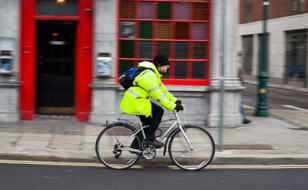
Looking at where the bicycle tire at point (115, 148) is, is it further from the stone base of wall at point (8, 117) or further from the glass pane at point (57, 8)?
the glass pane at point (57, 8)

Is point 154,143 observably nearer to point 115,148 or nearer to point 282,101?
point 115,148

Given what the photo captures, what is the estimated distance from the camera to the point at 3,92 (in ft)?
31.7

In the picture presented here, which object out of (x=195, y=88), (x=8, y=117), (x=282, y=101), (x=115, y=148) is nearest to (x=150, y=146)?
(x=115, y=148)

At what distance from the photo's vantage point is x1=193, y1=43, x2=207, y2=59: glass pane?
32.8ft

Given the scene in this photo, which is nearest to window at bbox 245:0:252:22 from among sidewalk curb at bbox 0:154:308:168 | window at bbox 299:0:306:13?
window at bbox 299:0:306:13

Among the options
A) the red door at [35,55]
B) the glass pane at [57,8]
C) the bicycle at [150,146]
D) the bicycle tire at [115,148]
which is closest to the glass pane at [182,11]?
the red door at [35,55]

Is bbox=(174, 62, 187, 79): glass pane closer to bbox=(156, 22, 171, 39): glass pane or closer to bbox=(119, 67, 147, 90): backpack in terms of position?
bbox=(156, 22, 171, 39): glass pane

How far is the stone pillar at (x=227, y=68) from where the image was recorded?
9.78m

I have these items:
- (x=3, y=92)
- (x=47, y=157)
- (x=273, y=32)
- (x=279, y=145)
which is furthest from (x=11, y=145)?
(x=273, y=32)

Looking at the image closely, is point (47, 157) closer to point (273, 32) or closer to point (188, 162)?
point (188, 162)

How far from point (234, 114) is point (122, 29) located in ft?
10.8

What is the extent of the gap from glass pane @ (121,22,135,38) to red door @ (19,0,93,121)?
2.46 feet

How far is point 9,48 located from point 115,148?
452 centimetres

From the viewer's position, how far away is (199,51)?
10008mm
